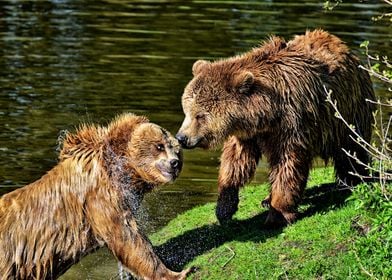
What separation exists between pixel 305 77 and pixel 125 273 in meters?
2.87

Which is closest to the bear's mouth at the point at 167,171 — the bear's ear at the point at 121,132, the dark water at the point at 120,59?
the bear's ear at the point at 121,132

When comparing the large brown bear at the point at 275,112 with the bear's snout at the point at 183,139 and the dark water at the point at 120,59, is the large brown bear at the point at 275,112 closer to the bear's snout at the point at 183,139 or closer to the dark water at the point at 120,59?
the bear's snout at the point at 183,139

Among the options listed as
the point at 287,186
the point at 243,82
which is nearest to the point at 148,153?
the point at 243,82

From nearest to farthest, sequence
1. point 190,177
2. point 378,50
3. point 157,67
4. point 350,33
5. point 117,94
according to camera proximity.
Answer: point 190,177, point 117,94, point 157,67, point 378,50, point 350,33

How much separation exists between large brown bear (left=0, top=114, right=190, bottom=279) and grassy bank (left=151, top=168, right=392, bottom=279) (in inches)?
23.1

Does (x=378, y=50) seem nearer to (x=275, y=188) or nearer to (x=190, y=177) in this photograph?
(x=190, y=177)

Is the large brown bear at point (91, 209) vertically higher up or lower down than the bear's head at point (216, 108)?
lower down

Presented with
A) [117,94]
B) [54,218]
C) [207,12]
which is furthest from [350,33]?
[54,218]

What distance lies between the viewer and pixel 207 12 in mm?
29250

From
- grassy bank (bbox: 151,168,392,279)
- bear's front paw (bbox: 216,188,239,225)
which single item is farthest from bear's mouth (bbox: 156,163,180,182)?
bear's front paw (bbox: 216,188,239,225)

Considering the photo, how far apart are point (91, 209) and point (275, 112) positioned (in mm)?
2205

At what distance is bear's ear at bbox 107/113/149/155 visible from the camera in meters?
9.31

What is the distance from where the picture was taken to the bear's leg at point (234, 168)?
10242 mm

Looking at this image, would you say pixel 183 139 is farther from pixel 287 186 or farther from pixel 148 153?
pixel 287 186
